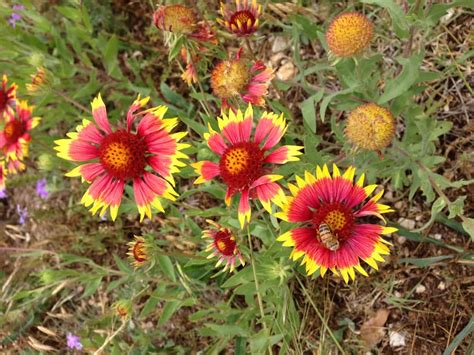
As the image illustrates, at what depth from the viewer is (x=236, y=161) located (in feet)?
5.25

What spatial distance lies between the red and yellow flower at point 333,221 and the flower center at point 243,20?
0.62 m

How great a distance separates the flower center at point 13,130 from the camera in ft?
A: 7.87

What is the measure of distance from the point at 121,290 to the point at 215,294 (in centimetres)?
56

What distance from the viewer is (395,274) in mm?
2148

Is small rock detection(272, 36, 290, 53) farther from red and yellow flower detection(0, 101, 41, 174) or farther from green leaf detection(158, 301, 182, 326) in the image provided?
green leaf detection(158, 301, 182, 326)

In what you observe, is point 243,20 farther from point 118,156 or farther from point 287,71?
point 287,71

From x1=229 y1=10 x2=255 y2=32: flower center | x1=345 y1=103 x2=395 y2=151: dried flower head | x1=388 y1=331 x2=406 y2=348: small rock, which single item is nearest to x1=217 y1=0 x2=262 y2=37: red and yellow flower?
x1=229 y1=10 x2=255 y2=32: flower center

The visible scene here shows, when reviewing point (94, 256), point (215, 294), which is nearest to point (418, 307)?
point (215, 294)

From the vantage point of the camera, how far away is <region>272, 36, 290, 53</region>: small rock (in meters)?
2.66

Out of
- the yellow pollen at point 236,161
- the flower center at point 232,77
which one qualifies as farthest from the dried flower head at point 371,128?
the flower center at point 232,77

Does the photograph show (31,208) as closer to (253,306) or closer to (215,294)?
(215,294)

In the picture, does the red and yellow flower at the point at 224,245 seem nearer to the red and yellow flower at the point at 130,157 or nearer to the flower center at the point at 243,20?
the red and yellow flower at the point at 130,157

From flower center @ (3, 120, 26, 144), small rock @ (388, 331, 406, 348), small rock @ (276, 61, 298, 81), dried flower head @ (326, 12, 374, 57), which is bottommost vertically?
small rock @ (388, 331, 406, 348)

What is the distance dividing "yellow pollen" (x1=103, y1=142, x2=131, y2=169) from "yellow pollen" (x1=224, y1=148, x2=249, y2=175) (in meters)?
0.35
